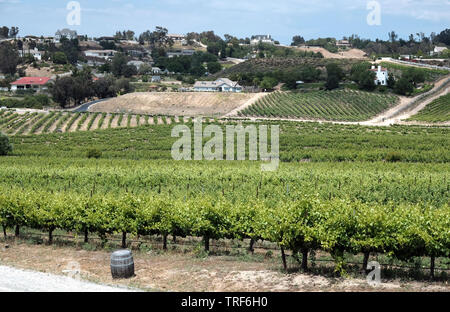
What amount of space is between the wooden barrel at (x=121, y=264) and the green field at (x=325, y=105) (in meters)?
71.7

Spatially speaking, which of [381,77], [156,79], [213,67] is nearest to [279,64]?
[213,67]

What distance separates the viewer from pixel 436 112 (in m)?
85.7

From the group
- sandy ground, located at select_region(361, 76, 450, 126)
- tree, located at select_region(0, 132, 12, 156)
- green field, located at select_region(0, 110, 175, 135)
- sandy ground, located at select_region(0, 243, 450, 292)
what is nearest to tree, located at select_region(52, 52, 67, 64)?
green field, located at select_region(0, 110, 175, 135)

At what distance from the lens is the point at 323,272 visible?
16.6 m

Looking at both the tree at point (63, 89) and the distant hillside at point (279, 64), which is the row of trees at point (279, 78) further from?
the tree at point (63, 89)

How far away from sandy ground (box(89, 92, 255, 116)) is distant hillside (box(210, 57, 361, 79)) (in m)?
33.3

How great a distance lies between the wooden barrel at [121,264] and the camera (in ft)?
53.6

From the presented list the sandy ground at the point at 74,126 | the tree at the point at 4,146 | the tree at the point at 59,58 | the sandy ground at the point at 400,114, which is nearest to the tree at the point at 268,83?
the sandy ground at the point at 400,114

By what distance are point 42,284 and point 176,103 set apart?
86.5m

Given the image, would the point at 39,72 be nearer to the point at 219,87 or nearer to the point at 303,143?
the point at 219,87

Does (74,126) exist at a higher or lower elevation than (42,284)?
higher
